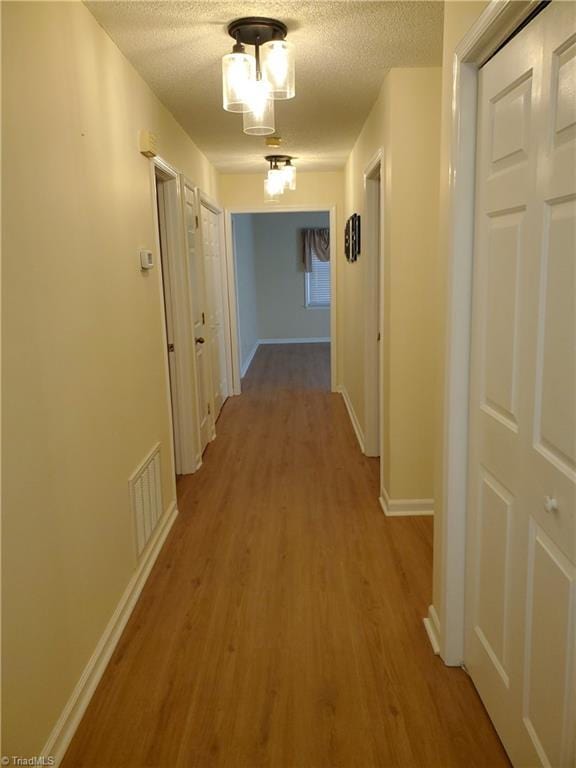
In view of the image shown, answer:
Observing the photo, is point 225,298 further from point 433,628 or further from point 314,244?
point 433,628

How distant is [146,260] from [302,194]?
3623 millimetres

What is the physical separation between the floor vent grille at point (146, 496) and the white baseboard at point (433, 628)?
1.33m

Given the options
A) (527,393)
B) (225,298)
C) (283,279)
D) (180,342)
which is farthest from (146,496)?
(283,279)

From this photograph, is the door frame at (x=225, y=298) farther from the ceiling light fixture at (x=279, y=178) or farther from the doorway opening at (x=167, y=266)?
the doorway opening at (x=167, y=266)

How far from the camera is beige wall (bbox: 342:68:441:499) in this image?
9.73ft

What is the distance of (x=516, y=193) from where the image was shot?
1471 millimetres

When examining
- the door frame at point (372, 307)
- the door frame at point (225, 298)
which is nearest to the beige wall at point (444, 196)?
the door frame at point (372, 307)

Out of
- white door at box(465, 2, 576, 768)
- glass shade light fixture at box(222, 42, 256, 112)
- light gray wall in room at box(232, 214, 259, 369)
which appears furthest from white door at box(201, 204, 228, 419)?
white door at box(465, 2, 576, 768)

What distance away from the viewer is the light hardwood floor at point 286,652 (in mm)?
1750

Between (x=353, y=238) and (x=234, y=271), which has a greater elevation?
(x=353, y=238)

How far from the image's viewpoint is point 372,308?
410cm

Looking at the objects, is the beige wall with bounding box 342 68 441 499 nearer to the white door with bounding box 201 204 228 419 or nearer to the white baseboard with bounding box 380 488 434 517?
A: the white baseboard with bounding box 380 488 434 517

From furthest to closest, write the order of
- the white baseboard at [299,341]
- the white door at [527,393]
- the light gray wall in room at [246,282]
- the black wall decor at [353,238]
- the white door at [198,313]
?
1. the white baseboard at [299,341]
2. the light gray wall in room at [246,282]
3. the black wall decor at [353,238]
4. the white door at [198,313]
5. the white door at [527,393]

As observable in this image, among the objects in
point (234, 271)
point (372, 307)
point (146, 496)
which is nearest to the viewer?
point (146, 496)
